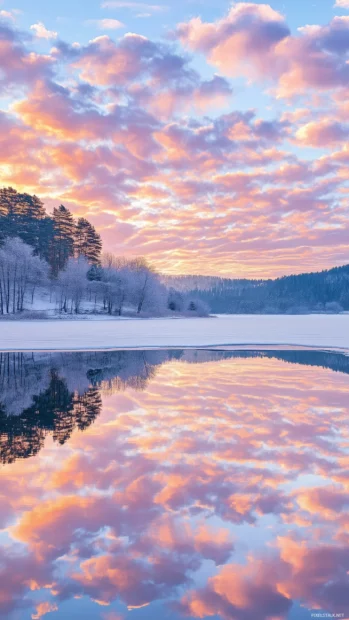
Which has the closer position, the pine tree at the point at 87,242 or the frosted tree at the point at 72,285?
the frosted tree at the point at 72,285

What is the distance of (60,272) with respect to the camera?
282 ft

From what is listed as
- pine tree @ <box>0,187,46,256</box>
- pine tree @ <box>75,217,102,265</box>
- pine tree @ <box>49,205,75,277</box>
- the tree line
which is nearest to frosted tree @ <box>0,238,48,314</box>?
the tree line

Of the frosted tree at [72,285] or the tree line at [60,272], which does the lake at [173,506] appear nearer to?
the tree line at [60,272]

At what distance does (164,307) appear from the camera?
106 meters

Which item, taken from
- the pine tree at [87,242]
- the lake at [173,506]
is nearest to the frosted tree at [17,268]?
the pine tree at [87,242]

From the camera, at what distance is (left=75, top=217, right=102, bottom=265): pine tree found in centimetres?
10462

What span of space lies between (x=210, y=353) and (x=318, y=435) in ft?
53.6

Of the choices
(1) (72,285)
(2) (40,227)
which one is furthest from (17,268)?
(2) (40,227)

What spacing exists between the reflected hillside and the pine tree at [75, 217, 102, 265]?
81.9 metres

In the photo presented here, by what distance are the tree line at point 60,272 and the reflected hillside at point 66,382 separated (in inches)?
2118

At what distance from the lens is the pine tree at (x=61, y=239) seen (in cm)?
9438

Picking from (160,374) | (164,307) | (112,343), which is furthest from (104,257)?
(160,374)

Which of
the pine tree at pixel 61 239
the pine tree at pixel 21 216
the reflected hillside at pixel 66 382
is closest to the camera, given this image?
the reflected hillside at pixel 66 382

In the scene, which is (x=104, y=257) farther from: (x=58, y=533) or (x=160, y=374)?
(x=58, y=533)
